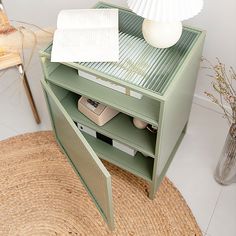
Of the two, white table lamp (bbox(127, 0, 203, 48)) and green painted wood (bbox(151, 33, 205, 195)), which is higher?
white table lamp (bbox(127, 0, 203, 48))

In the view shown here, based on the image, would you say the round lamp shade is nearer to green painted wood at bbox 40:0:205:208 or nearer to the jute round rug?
green painted wood at bbox 40:0:205:208

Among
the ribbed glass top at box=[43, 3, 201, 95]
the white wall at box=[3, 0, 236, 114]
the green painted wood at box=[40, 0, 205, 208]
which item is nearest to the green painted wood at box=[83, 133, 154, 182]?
the green painted wood at box=[40, 0, 205, 208]

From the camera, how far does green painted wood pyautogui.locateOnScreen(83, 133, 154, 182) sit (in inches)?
61.8

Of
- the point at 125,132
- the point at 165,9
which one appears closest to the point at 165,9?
the point at 165,9

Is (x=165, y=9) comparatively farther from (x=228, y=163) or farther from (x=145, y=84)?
(x=228, y=163)

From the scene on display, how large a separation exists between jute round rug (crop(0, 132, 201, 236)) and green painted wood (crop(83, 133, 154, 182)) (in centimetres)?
18

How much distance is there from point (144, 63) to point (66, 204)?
0.83m

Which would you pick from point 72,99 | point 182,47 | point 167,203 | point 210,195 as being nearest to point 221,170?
point 210,195

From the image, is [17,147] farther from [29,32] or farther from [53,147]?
[29,32]

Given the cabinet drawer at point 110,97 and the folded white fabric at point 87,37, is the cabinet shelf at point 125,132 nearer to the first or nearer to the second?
the cabinet drawer at point 110,97

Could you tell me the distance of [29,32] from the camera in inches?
82.5

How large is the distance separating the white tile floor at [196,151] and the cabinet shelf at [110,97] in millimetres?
580

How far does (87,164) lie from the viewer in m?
1.30

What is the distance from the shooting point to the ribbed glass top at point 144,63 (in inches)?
49.1
